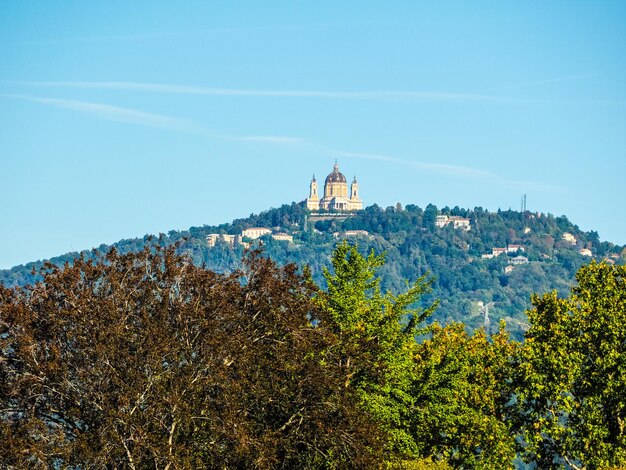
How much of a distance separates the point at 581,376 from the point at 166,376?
23806mm

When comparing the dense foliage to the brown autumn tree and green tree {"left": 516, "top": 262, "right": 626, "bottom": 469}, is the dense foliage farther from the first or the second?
green tree {"left": 516, "top": 262, "right": 626, "bottom": 469}

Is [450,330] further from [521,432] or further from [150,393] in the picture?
[150,393]

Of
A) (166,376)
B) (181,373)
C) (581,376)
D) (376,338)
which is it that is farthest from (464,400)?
(166,376)

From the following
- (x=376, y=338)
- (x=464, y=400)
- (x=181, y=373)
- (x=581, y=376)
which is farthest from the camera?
(x=581, y=376)

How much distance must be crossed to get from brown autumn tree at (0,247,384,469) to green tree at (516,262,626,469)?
1630cm

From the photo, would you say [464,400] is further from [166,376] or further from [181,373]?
[166,376]

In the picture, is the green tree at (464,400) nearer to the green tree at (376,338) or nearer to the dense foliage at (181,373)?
the green tree at (376,338)

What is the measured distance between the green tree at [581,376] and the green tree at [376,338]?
652 centimetres

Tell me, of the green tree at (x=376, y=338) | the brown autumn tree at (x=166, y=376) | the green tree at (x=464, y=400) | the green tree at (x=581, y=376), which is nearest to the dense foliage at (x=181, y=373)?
the brown autumn tree at (x=166, y=376)

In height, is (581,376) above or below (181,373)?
above

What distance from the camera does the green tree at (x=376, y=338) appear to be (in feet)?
132

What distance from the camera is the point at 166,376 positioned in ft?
105

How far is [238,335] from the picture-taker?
33219mm

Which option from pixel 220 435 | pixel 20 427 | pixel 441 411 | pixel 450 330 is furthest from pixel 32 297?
pixel 450 330
